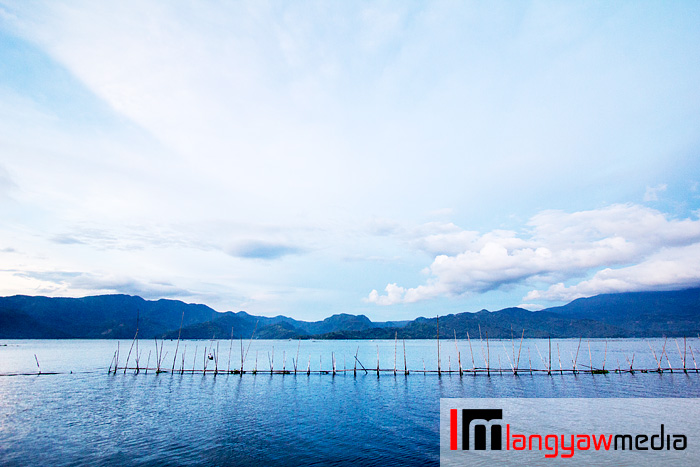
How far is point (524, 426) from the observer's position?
2867cm

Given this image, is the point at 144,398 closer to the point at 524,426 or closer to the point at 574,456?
the point at 524,426

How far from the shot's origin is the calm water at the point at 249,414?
890 inches

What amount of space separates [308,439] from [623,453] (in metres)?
20.0

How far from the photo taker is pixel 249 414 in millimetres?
33844

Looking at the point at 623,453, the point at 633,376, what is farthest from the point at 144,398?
the point at 633,376

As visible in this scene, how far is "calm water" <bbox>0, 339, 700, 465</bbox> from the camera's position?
22.6m

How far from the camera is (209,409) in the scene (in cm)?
3594

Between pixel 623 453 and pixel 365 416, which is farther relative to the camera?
pixel 365 416

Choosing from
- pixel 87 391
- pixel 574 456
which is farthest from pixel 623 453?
pixel 87 391

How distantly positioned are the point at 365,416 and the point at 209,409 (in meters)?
15.4

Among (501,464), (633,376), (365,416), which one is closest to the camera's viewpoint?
(501,464)

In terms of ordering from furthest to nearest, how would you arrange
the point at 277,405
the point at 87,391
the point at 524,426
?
the point at 87,391, the point at 277,405, the point at 524,426

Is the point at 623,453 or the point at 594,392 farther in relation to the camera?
the point at 594,392

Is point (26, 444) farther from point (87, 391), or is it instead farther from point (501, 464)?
point (501, 464)
